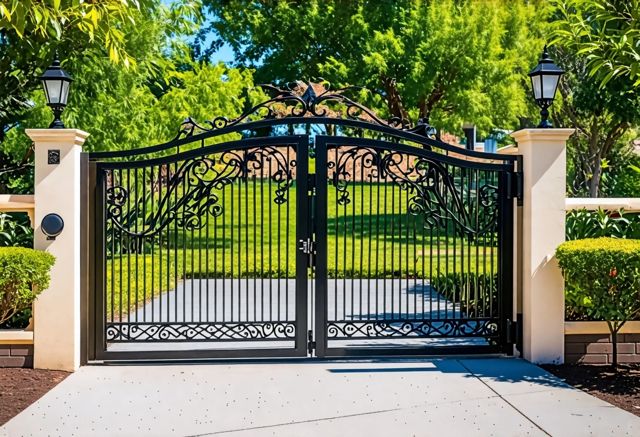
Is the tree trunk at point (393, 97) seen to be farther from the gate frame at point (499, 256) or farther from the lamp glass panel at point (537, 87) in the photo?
the gate frame at point (499, 256)

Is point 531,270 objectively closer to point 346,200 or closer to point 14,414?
point 346,200

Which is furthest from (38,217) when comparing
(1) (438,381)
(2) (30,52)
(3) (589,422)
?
(2) (30,52)

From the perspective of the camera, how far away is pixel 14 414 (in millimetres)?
5766

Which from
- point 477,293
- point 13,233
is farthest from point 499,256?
point 13,233

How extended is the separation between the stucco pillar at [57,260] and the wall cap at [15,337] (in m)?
0.07

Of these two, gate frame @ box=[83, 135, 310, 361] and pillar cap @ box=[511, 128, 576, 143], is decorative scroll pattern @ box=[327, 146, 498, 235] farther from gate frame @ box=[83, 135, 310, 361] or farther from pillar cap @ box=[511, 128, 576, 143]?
pillar cap @ box=[511, 128, 576, 143]

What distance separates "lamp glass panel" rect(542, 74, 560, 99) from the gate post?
19.5 inches

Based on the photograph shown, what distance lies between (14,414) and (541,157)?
5.59m

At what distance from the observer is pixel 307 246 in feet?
24.9

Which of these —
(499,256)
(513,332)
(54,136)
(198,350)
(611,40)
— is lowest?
(198,350)

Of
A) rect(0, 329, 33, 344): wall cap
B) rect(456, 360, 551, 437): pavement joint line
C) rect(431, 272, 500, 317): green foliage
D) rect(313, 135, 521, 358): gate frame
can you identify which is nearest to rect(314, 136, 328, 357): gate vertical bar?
rect(313, 135, 521, 358): gate frame

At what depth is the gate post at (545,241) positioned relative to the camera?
7512mm

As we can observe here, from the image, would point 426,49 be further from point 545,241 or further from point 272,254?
point 545,241

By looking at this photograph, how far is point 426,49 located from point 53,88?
2015 cm
